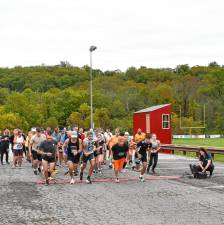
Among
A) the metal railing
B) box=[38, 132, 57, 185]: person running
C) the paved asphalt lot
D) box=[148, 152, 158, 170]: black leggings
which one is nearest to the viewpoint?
the paved asphalt lot

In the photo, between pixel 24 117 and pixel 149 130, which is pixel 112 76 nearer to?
pixel 24 117

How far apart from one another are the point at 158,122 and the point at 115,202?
2968cm

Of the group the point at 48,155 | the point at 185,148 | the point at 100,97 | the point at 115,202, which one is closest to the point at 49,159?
the point at 48,155

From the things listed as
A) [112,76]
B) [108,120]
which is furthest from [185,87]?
[112,76]

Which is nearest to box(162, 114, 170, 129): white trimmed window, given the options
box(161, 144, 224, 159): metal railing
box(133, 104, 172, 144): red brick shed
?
box(133, 104, 172, 144): red brick shed

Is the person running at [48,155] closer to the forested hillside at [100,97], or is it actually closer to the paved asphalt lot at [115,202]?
the paved asphalt lot at [115,202]

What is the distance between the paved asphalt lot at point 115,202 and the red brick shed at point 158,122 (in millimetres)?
23046

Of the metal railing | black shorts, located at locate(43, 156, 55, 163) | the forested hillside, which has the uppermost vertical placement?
the forested hillside

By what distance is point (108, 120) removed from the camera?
11100cm

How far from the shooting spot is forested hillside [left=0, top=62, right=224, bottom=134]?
114m

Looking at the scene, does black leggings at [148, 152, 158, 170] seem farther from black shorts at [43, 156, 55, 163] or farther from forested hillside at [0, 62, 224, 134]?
forested hillside at [0, 62, 224, 134]

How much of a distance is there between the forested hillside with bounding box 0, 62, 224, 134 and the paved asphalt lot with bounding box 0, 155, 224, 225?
87611mm

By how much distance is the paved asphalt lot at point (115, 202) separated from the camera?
10.5m

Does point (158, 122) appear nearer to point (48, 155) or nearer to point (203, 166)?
point (203, 166)
